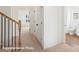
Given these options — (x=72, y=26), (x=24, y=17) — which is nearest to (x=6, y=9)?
(x=24, y=17)

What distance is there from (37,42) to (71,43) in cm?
47

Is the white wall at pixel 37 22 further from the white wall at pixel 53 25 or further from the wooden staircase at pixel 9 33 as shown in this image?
the wooden staircase at pixel 9 33

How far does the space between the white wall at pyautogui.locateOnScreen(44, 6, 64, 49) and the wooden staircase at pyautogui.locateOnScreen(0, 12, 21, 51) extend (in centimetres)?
38

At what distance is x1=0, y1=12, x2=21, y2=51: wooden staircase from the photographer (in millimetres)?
1556

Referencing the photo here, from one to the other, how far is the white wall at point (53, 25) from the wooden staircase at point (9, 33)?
38cm

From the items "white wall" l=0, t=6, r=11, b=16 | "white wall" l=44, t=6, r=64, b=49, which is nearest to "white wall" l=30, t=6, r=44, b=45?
"white wall" l=44, t=6, r=64, b=49

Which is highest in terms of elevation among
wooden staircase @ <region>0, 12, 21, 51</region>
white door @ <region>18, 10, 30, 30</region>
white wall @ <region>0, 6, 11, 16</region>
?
white wall @ <region>0, 6, 11, 16</region>

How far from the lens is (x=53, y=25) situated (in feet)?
5.15

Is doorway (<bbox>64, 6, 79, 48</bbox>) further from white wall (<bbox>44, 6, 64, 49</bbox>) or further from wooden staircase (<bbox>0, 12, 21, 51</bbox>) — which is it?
wooden staircase (<bbox>0, 12, 21, 51</bbox>)

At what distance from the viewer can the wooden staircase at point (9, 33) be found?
1.56 meters

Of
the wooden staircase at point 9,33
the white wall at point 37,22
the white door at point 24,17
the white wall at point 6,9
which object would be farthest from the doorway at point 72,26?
the white wall at point 6,9

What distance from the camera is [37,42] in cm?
158
